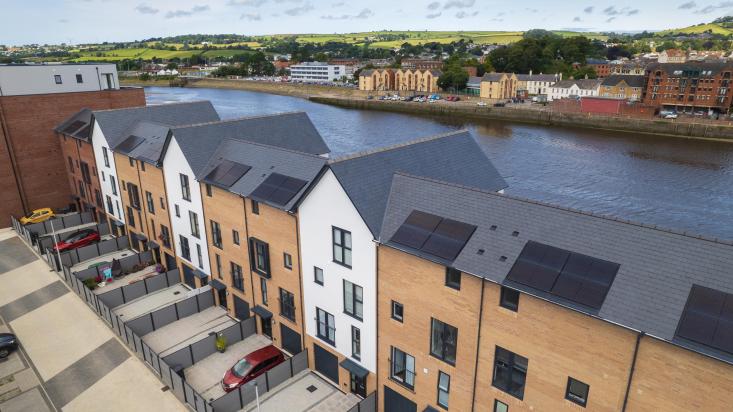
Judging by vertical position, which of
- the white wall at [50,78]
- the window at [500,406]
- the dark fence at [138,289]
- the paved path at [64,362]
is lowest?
the paved path at [64,362]

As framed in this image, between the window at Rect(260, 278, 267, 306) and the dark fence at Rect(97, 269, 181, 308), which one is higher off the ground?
the window at Rect(260, 278, 267, 306)

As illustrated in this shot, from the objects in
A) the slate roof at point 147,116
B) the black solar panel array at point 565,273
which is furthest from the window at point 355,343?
the slate roof at point 147,116

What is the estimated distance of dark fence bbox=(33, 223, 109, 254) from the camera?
1420 inches

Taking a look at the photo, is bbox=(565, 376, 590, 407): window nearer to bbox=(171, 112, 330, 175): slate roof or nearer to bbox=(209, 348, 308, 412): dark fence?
bbox=(209, 348, 308, 412): dark fence

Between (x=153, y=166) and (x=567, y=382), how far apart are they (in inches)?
1074

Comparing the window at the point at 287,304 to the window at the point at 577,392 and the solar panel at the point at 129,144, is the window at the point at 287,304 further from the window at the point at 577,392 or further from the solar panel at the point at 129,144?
the solar panel at the point at 129,144

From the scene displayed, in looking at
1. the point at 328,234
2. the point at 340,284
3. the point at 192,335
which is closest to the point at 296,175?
the point at 328,234

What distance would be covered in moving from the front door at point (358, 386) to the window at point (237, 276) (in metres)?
8.91

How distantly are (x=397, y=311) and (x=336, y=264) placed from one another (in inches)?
131

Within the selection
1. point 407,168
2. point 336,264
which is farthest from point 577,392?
point 407,168

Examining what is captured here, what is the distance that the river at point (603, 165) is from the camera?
48.2 meters

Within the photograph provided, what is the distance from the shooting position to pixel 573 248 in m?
14.0

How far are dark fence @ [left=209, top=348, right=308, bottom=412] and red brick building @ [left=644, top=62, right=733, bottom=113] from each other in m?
104

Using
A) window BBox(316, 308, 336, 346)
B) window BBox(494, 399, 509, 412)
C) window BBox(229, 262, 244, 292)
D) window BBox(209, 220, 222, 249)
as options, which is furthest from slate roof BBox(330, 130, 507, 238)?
window BBox(209, 220, 222, 249)
